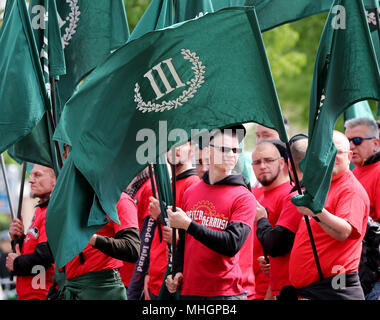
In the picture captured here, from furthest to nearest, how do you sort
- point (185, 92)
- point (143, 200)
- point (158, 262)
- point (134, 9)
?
point (134, 9) < point (143, 200) < point (158, 262) < point (185, 92)

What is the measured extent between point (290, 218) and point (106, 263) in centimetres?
154

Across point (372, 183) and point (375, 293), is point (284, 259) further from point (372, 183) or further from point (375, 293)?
point (372, 183)

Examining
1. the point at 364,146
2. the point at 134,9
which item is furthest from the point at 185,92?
the point at 134,9

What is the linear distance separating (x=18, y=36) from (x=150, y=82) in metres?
1.42

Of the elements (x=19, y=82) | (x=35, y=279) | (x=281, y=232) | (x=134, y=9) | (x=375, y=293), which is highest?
(x=134, y=9)

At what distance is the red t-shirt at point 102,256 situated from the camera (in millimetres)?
5465

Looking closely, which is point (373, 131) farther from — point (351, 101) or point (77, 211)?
point (77, 211)

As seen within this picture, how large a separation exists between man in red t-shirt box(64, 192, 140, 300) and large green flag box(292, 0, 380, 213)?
1.54m

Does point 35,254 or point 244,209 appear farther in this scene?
point 35,254

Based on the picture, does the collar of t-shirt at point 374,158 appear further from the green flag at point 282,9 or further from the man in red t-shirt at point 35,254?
the man in red t-shirt at point 35,254

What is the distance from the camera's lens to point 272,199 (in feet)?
19.5

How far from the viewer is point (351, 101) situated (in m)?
4.53

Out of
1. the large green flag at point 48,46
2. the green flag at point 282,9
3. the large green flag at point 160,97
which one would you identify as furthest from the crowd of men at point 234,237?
the green flag at point 282,9
